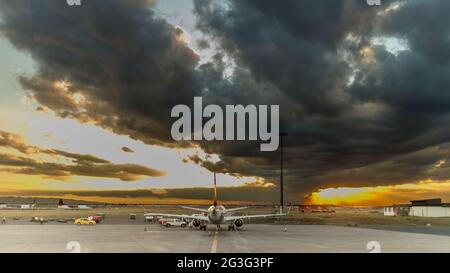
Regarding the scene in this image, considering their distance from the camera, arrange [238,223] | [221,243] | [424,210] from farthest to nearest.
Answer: [424,210] < [238,223] < [221,243]

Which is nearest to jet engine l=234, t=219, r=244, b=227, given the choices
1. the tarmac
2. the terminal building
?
the tarmac

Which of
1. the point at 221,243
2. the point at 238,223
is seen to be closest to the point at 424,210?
the point at 238,223

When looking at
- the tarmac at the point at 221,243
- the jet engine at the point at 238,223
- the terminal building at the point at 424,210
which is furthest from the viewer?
the terminal building at the point at 424,210

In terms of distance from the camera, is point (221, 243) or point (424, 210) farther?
point (424, 210)

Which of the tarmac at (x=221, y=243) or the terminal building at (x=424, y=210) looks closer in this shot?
the tarmac at (x=221, y=243)

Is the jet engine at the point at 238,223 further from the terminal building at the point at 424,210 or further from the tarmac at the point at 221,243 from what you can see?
the terminal building at the point at 424,210

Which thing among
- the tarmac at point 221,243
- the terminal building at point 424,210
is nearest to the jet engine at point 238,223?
the tarmac at point 221,243

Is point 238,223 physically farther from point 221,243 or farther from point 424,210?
point 424,210

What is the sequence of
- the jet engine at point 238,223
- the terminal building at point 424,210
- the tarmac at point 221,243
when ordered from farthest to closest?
the terminal building at point 424,210 < the jet engine at point 238,223 < the tarmac at point 221,243

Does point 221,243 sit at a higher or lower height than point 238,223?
higher
